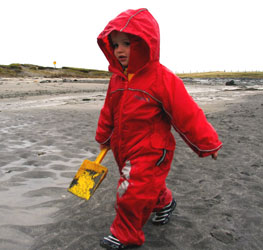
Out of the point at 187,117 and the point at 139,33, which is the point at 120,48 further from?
the point at 187,117

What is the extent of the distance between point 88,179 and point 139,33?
1260 mm

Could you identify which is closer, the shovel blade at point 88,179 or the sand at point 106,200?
the sand at point 106,200

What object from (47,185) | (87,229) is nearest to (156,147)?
(87,229)

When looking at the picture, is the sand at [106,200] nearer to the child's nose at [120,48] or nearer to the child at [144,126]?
the child at [144,126]

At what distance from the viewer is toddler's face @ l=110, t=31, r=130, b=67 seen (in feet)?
7.23

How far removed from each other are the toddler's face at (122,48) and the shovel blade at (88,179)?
0.90 metres

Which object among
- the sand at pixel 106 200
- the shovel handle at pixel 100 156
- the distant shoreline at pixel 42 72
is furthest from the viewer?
the distant shoreline at pixel 42 72

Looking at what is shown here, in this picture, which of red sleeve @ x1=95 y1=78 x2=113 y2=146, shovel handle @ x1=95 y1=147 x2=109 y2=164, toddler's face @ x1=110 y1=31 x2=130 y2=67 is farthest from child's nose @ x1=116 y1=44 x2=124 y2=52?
shovel handle @ x1=95 y1=147 x2=109 y2=164

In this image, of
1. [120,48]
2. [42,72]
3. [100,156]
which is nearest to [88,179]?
[100,156]

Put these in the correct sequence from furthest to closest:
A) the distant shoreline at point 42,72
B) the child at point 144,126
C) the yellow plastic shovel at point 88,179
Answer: the distant shoreline at point 42,72
the yellow plastic shovel at point 88,179
the child at point 144,126

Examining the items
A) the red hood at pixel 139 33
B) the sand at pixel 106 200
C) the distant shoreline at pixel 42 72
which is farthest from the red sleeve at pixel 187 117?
the distant shoreline at pixel 42 72

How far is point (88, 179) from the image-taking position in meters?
2.38

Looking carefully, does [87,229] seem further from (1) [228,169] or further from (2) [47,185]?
(1) [228,169]

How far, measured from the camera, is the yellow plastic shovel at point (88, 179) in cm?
231
